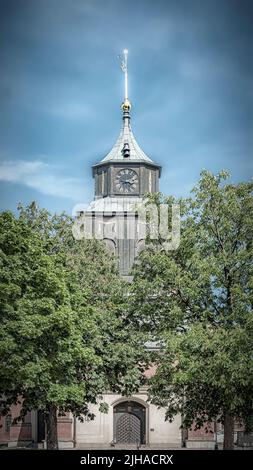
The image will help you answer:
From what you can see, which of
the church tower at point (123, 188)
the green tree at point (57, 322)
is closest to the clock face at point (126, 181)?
the church tower at point (123, 188)

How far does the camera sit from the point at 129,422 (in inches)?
1795

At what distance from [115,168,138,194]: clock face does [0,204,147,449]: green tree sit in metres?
30.8

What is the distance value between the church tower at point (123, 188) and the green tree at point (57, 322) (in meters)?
26.1

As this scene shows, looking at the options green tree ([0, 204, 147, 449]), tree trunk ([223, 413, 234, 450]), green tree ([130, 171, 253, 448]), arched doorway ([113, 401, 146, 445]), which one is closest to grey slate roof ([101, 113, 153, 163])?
arched doorway ([113, 401, 146, 445])

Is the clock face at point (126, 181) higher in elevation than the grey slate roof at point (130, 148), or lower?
lower

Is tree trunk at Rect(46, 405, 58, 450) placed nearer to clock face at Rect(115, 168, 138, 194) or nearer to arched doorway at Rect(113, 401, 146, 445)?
arched doorway at Rect(113, 401, 146, 445)

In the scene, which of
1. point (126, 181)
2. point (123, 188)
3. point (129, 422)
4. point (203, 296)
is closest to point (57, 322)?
point (203, 296)

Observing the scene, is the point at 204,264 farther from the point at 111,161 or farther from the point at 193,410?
the point at 111,161

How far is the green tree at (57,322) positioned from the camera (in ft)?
81.2

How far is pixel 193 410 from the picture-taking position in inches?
1108

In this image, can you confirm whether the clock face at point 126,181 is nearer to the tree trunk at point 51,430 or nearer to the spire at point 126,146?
the spire at point 126,146

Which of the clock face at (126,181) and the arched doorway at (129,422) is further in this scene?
the clock face at (126,181)

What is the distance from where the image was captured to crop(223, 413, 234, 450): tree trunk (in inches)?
1067
